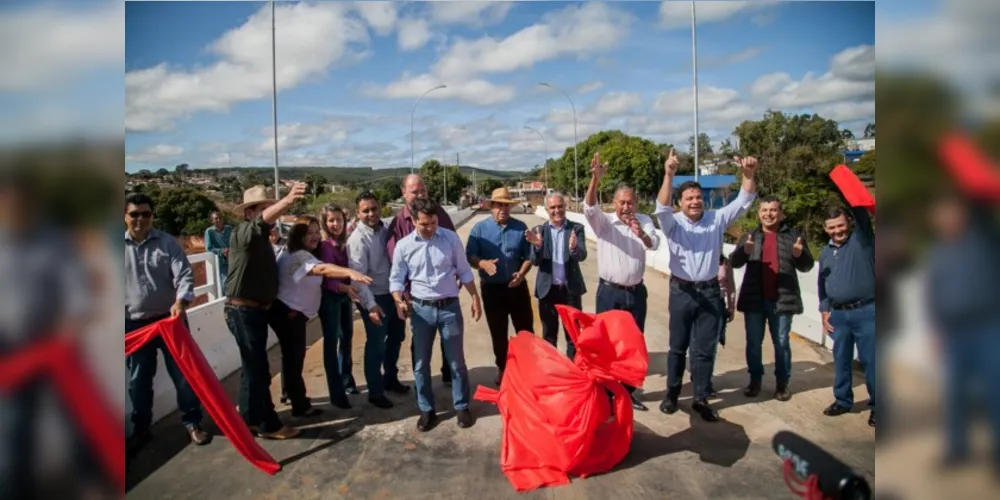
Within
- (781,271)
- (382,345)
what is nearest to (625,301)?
(781,271)

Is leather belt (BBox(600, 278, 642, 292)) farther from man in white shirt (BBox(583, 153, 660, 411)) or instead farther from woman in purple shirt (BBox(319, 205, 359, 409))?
woman in purple shirt (BBox(319, 205, 359, 409))

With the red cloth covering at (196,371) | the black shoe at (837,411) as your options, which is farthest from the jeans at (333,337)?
the black shoe at (837,411)

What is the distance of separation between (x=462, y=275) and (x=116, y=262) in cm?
352

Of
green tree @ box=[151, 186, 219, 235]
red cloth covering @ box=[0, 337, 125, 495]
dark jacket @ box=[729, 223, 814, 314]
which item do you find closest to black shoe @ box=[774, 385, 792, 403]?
dark jacket @ box=[729, 223, 814, 314]

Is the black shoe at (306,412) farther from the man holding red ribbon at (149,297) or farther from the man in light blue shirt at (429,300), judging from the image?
the man in light blue shirt at (429,300)

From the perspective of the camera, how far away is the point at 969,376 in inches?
28.9

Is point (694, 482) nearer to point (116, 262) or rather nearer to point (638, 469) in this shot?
point (638, 469)

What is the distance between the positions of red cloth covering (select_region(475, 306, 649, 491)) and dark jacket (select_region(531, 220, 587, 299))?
1249 millimetres

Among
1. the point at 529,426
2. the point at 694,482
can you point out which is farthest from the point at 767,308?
the point at 529,426

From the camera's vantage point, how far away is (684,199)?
4.43 metres

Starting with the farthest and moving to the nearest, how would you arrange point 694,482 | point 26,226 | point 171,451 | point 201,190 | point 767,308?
1. point 201,190
2. point 767,308
3. point 171,451
4. point 694,482
5. point 26,226

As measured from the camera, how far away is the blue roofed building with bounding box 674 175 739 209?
2239cm

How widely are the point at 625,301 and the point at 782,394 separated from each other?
63.0 inches

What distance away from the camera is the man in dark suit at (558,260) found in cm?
492
